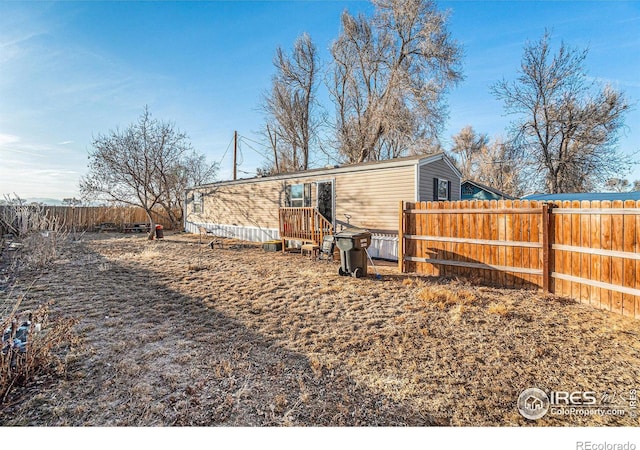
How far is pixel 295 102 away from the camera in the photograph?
2127 cm

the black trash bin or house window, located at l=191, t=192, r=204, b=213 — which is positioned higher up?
house window, located at l=191, t=192, r=204, b=213

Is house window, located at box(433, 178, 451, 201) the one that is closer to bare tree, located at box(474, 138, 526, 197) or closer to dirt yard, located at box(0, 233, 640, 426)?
dirt yard, located at box(0, 233, 640, 426)

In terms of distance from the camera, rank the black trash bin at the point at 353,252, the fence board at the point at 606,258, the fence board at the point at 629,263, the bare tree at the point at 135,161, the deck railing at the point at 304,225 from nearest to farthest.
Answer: the fence board at the point at 629,263 → the fence board at the point at 606,258 → the black trash bin at the point at 353,252 → the deck railing at the point at 304,225 → the bare tree at the point at 135,161

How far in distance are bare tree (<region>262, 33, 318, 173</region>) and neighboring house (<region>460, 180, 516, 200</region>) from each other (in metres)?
10.9

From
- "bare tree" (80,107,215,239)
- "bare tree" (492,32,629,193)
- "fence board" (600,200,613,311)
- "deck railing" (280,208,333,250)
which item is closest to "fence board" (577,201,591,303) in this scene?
"fence board" (600,200,613,311)

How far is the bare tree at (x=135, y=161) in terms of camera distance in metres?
14.4

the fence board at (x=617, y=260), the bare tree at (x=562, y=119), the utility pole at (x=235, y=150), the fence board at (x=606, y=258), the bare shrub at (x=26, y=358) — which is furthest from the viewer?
the utility pole at (x=235, y=150)

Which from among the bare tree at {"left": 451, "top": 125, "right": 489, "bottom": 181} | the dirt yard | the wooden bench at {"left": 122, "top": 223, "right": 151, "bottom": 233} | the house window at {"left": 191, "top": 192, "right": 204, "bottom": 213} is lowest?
the dirt yard

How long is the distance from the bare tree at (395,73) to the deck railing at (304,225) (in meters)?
10.1

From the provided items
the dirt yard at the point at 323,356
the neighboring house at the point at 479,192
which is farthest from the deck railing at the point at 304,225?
the neighboring house at the point at 479,192

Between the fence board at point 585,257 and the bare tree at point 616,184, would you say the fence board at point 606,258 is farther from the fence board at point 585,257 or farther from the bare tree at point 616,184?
the bare tree at point 616,184

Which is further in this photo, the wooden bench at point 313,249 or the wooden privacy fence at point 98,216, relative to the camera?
the wooden privacy fence at point 98,216

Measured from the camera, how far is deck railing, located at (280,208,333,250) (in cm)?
899
